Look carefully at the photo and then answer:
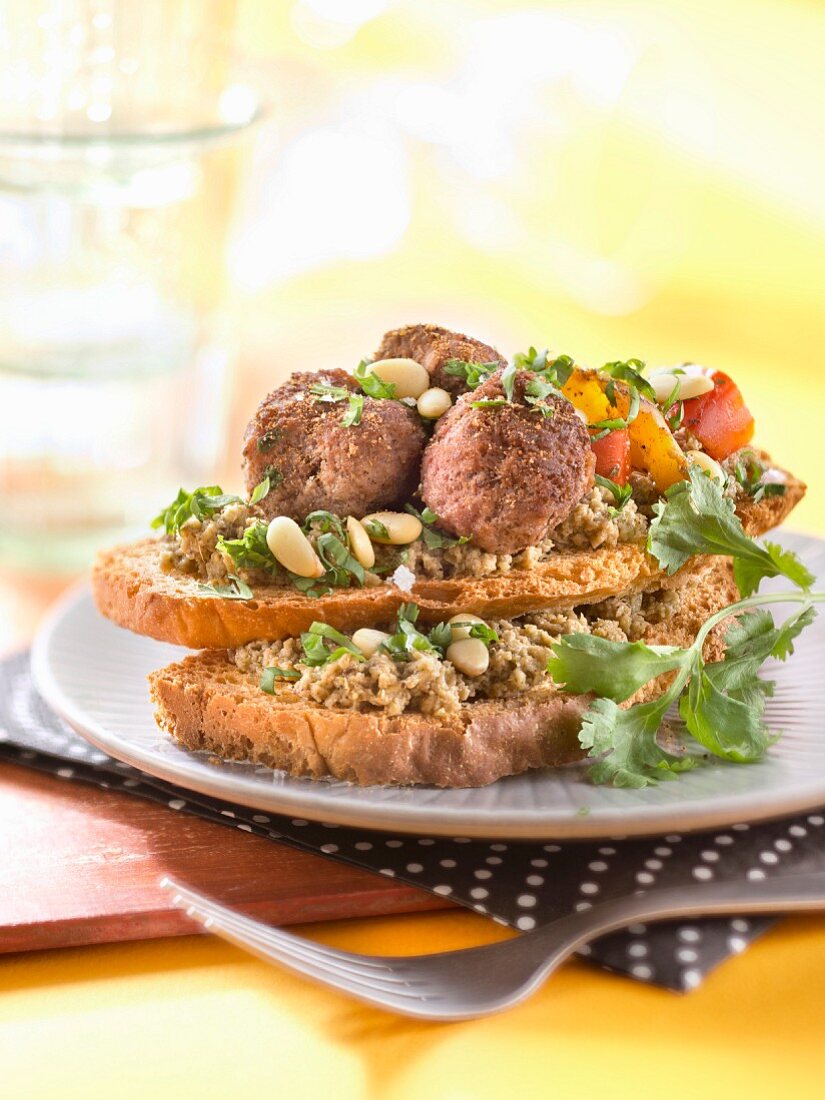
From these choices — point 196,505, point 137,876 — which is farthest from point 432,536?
point 137,876

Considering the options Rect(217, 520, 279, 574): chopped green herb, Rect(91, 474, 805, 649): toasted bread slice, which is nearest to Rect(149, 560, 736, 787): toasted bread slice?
Rect(91, 474, 805, 649): toasted bread slice

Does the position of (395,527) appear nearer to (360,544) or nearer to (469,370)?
(360,544)

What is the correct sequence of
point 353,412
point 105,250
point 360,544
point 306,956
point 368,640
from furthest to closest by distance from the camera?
point 105,250
point 353,412
point 360,544
point 368,640
point 306,956

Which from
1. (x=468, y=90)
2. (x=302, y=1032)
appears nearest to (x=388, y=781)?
(x=302, y=1032)

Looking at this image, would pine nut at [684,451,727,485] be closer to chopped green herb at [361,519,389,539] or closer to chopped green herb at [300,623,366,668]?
chopped green herb at [361,519,389,539]

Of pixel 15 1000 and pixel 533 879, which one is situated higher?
pixel 533 879

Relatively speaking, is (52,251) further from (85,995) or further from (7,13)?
(85,995)
